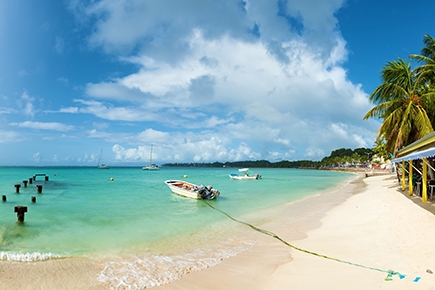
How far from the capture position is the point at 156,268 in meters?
6.58

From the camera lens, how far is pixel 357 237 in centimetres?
805

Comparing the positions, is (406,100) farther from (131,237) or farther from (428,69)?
(131,237)

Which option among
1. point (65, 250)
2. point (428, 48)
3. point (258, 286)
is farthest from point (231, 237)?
point (428, 48)

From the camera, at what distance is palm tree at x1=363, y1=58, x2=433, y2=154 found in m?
17.1

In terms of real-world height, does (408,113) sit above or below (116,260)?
above

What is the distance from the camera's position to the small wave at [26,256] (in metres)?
7.25

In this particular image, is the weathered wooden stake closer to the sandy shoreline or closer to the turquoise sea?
the turquoise sea

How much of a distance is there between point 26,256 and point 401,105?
21.2 m

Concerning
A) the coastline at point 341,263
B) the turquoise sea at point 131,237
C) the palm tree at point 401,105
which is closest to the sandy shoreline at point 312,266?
the coastline at point 341,263

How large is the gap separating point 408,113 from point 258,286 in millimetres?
16403

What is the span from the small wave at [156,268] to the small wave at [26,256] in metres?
1.76

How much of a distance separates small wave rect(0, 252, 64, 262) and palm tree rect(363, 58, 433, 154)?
18.5 m

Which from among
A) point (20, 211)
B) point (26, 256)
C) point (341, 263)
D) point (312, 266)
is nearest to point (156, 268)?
point (312, 266)

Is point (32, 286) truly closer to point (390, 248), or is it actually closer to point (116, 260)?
point (116, 260)
